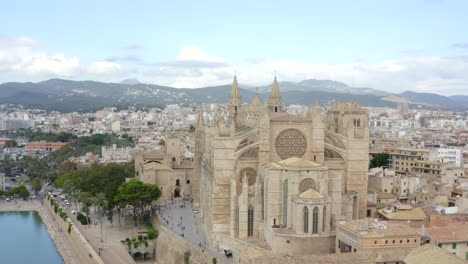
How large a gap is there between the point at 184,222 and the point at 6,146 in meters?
87.3

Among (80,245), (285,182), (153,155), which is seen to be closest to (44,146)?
(153,155)

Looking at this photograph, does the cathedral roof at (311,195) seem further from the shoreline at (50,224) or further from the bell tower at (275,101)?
the shoreline at (50,224)

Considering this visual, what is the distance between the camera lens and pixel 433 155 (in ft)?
197

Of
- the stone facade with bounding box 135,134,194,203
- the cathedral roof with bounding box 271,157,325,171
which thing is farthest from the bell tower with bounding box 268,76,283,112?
the cathedral roof with bounding box 271,157,325,171

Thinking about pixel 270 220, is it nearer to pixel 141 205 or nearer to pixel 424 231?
pixel 424 231

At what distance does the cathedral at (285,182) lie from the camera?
96.8 feet

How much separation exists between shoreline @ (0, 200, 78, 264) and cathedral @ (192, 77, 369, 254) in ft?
37.7

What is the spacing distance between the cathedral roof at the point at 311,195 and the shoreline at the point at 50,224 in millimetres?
19912

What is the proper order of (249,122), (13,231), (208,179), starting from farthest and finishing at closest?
(13,231)
(249,122)
(208,179)

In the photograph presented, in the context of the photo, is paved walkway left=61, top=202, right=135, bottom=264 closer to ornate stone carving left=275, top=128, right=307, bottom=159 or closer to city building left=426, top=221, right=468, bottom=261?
ornate stone carving left=275, top=128, right=307, bottom=159

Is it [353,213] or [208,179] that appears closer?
[353,213]

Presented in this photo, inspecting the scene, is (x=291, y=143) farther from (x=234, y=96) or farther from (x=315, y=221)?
(x=234, y=96)

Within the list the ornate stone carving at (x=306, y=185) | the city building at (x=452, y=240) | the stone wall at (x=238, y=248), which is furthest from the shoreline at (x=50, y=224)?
the city building at (x=452, y=240)

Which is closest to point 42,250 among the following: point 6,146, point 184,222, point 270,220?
point 184,222
